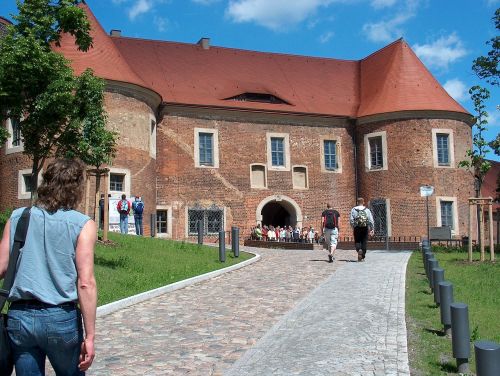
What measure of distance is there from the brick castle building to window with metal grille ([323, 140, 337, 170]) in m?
0.06

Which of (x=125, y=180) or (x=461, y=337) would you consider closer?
(x=461, y=337)

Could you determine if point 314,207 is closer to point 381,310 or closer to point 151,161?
point 151,161

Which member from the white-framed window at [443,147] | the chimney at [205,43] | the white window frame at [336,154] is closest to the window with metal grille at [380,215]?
the white window frame at [336,154]

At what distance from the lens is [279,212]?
34406mm

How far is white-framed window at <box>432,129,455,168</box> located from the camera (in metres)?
30.4

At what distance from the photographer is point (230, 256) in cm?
1739

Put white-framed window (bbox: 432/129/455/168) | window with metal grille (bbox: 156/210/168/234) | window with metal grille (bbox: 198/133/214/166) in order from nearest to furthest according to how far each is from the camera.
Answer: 1. window with metal grille (bbox: 156/210/168/234)
2. window with metal grille (bbox: 198/133/214/166)
3. white-framed window (bbox: 432/129/455/168)

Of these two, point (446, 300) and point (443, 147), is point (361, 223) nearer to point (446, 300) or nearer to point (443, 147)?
point (446, 300)

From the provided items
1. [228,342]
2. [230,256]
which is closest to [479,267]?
[230,256]

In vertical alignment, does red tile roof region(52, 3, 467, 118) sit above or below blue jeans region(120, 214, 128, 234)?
above

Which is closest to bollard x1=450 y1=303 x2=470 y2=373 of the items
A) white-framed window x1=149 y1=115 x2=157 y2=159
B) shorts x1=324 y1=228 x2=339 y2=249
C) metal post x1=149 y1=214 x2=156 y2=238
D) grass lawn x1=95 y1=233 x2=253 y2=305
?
grass lawn x1=95 y1=233 x2=253 y2=305

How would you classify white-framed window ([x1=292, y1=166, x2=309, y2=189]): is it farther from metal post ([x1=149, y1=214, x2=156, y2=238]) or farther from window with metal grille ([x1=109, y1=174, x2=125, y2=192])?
window with metal grille ([x1=109, y1=174, x2=125, y2=192])

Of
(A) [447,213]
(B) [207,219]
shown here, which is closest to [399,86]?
(A) [447,213]

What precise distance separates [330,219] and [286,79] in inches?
771
